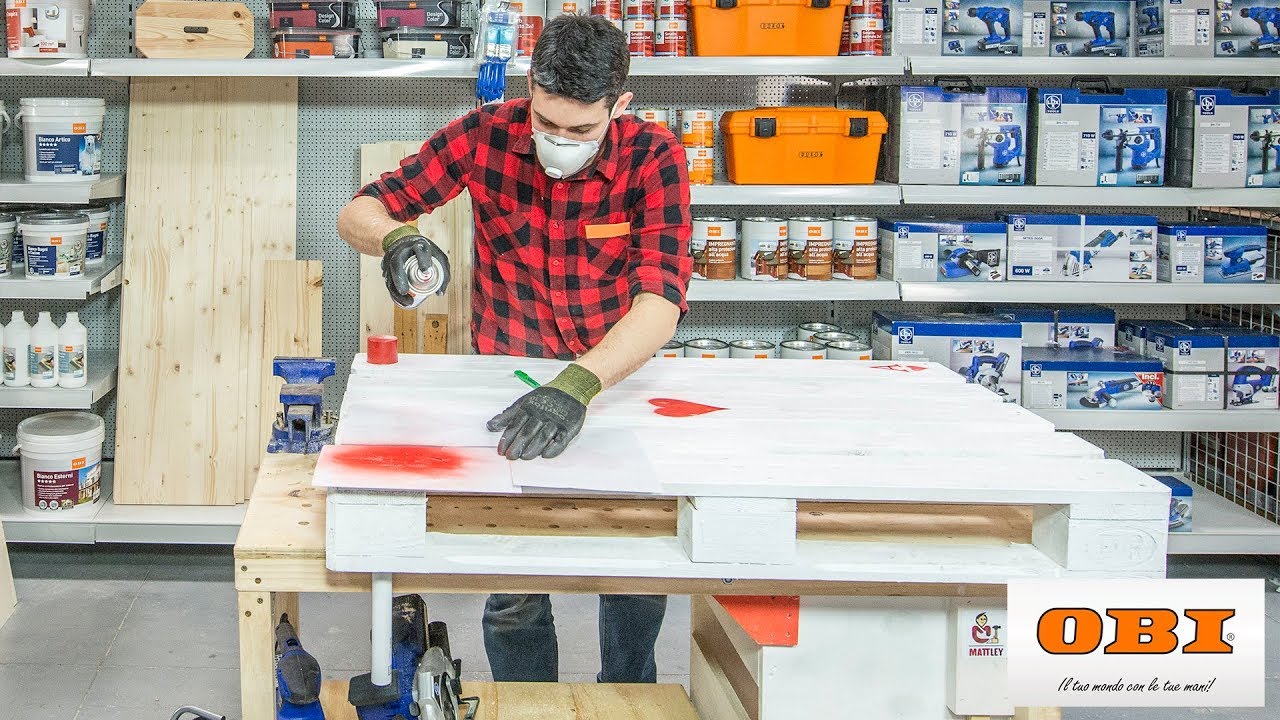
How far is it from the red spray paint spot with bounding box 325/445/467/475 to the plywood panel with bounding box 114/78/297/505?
2.70 m

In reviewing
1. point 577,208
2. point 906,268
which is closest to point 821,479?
point 577,208

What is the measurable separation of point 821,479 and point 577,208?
1.09 meters

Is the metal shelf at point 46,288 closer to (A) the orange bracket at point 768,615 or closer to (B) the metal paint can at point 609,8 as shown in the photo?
(B) the metal paint can at point 609,8

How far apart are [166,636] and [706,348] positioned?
1815 mm

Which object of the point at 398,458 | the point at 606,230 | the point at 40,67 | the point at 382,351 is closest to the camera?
the point at 398,458

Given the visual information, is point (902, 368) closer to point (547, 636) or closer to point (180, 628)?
point (547, 636)

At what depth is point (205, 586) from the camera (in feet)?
14.4

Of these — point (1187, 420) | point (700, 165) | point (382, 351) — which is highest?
point (700, 165)

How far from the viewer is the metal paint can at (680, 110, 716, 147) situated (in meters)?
4.35

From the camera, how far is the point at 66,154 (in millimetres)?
4316

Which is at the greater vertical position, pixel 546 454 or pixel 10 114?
pixel 10 114

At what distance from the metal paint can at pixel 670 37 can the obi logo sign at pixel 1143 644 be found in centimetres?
273

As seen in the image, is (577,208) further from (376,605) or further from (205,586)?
(205,586)

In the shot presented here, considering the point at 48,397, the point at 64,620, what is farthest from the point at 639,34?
the point at 64,620
